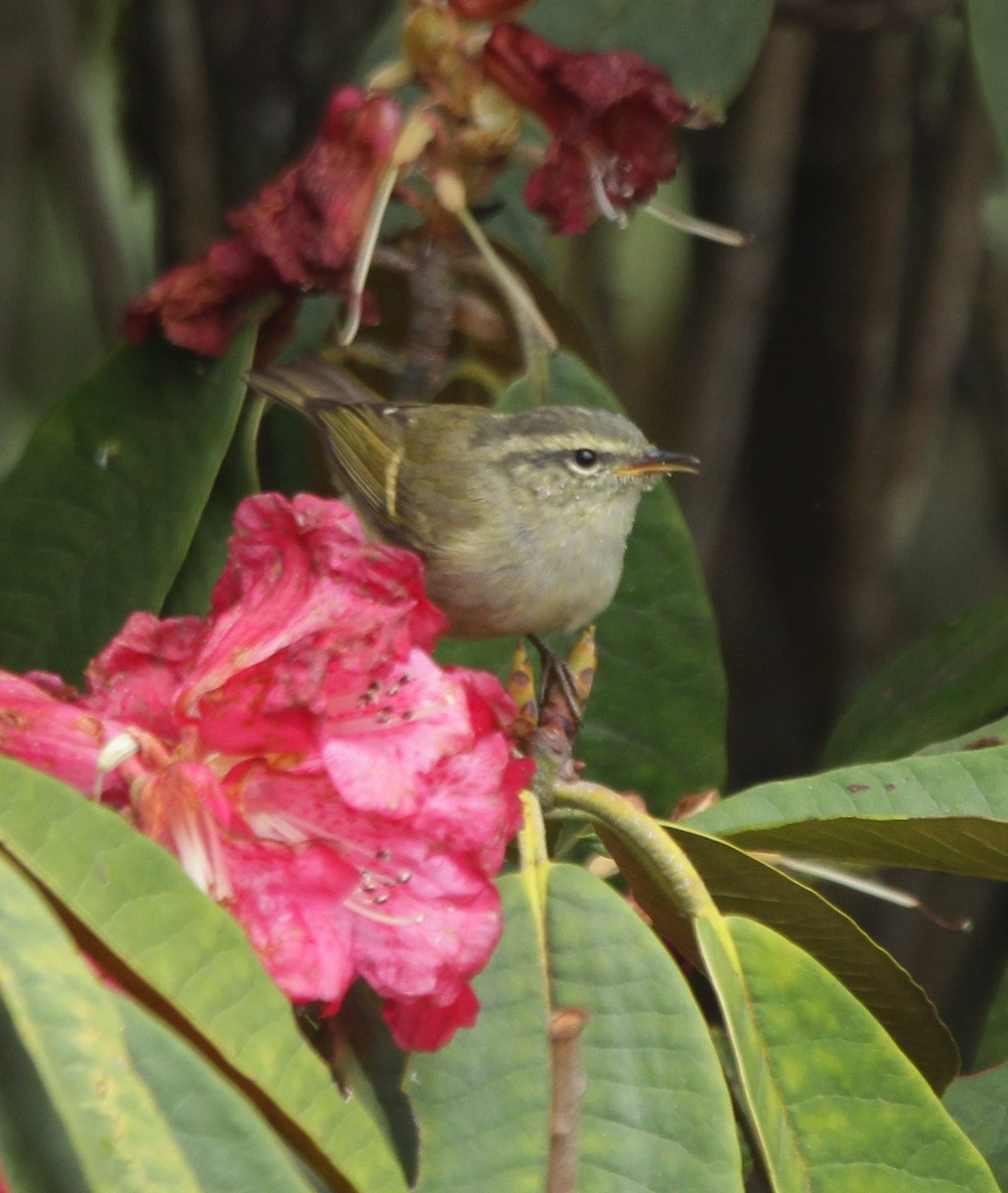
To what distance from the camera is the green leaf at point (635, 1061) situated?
102cm

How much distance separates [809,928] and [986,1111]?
11.5 inches

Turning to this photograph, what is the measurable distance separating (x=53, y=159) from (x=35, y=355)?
0.83m

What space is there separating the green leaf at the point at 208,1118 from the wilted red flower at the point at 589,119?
125cm

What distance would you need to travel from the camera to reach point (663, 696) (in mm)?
1923

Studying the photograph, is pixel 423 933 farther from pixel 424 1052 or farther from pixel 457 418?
pixel 457 418

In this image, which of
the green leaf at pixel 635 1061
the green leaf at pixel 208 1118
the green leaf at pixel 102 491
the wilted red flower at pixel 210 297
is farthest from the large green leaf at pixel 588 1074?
the wilted red flower at pixel 210 297

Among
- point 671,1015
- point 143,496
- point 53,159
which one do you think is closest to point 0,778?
point 671,1015

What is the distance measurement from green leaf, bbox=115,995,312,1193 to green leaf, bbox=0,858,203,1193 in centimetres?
5

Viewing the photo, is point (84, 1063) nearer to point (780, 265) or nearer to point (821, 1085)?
point (821, 1085)

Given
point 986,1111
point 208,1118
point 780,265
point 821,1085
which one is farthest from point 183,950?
point 780,265

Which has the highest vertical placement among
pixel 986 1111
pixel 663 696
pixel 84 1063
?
pixel 663 696

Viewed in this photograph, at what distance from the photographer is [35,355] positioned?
3977 mm

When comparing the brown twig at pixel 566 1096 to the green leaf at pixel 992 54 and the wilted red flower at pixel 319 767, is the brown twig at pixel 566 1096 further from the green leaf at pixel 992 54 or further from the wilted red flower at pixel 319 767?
the green leaf at pixel 992 54

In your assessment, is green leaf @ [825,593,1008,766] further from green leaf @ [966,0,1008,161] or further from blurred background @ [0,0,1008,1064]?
blurred background @ [0,0,1008,1064]
